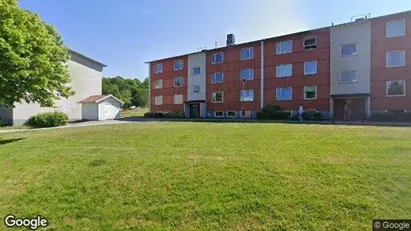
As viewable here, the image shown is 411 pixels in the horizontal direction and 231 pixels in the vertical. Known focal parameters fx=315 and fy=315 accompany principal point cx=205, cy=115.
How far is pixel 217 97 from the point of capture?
46375 mm

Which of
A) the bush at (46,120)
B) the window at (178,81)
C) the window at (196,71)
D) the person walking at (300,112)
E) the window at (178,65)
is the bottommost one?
the bush at (46,120)

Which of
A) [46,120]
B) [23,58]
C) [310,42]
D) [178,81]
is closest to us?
[23,58]

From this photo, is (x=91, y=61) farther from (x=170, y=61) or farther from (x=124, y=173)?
(x=124, y=173)

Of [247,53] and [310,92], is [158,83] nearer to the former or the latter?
[247,53]

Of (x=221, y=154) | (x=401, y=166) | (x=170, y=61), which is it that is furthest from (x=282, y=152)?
(x=170, y=61)

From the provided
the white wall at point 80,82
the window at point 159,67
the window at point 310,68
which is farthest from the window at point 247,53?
the white wall at point 80,82

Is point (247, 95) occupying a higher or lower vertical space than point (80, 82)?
lower

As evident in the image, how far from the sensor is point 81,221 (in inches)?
260

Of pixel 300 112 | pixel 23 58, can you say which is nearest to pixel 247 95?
pixel 300 112

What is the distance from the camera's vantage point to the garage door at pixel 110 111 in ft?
146

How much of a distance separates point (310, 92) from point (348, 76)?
440cm

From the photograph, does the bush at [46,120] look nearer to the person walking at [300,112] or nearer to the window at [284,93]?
the window at [284,93]

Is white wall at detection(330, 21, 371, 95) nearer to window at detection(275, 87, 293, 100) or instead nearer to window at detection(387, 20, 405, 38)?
window at detection(387, 20, 405, 38)

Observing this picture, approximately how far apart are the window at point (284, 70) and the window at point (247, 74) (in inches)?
158
